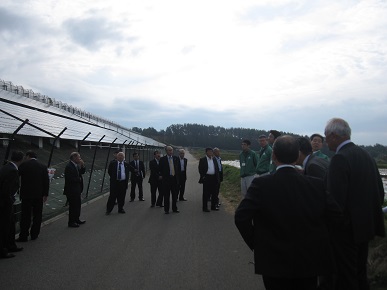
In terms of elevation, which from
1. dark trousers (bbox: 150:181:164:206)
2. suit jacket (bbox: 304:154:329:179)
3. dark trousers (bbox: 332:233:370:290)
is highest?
suit jacket (bbox: 304:154:329:179)

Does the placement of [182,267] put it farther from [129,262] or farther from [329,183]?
[329,183]

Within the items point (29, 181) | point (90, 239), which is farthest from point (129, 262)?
point (29, 181)

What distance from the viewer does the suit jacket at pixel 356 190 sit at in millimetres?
3420

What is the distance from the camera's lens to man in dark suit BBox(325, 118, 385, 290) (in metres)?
3.42

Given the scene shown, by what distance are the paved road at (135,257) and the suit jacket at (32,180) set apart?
39.9 inches

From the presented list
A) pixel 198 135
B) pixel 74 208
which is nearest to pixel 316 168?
pixel 74 208

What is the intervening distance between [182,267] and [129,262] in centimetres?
95

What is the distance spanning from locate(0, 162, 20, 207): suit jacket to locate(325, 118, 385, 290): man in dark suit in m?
5.41

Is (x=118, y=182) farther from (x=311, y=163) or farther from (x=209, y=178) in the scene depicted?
(x=311, y=163)

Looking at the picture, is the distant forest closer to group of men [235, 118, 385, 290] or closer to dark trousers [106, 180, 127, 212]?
dark trousers [106, 180, 127, 212]

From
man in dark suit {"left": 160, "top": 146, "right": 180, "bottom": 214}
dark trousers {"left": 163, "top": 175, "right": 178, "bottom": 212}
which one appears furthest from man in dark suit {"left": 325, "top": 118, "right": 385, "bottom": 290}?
man in dark suit {"left": 160, "top": 146, "right": 180, "bottom": 214}

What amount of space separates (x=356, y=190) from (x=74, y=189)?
7.42 meters

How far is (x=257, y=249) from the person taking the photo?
2.78 m

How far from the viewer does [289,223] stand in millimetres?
2682
